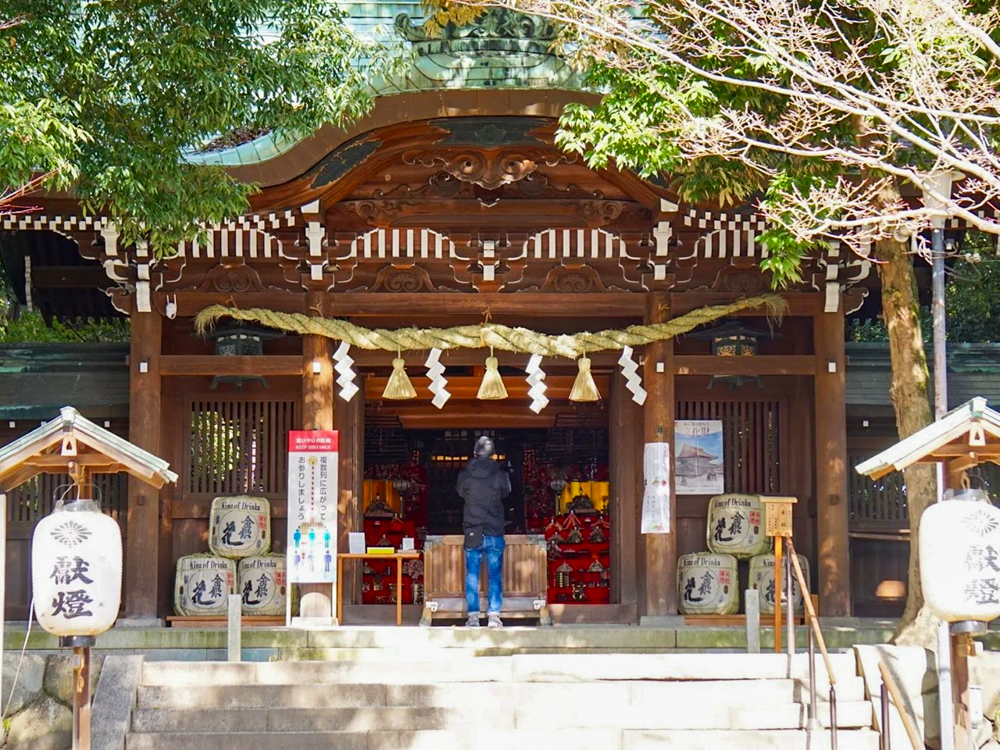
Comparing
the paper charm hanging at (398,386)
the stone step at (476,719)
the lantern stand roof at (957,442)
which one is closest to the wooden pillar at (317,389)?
the paper charm hanging at (398,386)

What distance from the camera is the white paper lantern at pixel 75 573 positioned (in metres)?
8.01

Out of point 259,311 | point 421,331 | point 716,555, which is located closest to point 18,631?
point 259,311

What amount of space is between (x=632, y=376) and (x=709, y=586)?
2082mm

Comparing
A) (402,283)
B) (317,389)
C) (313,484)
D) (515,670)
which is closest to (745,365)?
(402,283)

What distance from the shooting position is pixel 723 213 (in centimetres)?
1201

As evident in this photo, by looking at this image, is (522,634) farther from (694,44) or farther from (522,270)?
(694,44)

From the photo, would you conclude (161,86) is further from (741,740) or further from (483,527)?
(741,740)

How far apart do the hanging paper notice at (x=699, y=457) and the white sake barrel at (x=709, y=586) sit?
26.7 inches

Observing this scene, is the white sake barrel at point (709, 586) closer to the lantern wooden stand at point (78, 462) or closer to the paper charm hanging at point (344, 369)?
the paper charm hanging at point (344, 369)

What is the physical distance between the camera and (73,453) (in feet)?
26.8

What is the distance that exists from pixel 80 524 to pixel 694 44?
530 cm

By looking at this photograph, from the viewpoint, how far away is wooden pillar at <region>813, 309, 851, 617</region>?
40.1ft

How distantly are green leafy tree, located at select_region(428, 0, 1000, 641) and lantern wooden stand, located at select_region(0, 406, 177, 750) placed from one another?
3.88 metres

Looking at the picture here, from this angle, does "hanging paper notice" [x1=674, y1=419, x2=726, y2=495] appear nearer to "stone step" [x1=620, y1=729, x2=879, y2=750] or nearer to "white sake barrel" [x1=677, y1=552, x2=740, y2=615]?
"white sake barrel" [x1=677, y1=552, x2=740, y2=615]
